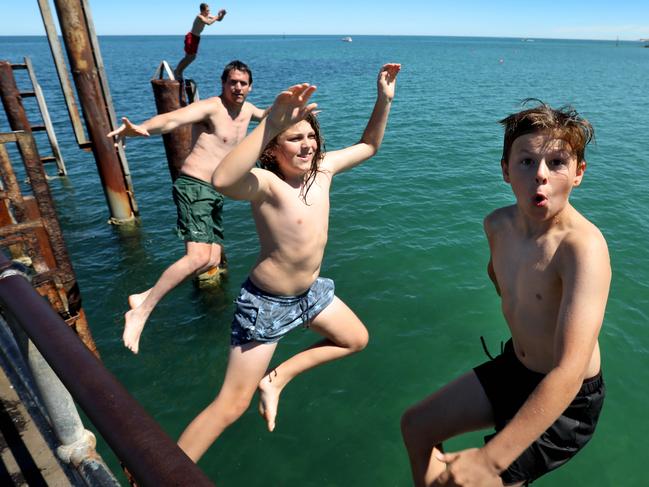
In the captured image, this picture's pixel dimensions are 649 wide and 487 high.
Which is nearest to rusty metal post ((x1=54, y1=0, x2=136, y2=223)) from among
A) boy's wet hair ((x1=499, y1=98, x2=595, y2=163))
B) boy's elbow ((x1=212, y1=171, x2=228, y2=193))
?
boy's elbow ((x1=212, y1=171, x2=228, y2=193))

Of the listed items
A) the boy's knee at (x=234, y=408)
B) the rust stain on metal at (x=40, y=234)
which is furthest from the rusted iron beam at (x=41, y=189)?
the boy's knee at (x=234, y=408)

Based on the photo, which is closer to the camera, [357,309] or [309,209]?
[309,209]

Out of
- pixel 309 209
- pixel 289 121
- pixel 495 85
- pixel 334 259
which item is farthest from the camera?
pixel 495 85

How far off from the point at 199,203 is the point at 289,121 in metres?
2.90

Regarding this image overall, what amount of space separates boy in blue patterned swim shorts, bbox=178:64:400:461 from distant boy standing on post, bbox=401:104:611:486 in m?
1.06

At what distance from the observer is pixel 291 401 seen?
4.89 m

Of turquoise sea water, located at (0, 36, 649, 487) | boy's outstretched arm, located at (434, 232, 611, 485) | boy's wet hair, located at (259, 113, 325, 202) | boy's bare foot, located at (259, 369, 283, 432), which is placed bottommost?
turquoise sea water, located at (0, 36, 649, 487)

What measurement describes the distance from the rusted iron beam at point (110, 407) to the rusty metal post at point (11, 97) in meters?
5.99

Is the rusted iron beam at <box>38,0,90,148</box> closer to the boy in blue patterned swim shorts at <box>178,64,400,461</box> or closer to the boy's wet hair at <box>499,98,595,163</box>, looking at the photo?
the boy in blue patterned swim shorts at <box>178,64,400,461</box>

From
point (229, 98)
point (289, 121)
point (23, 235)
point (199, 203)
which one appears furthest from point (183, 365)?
point (289, 121)

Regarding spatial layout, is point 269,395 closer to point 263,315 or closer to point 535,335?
point 263,315

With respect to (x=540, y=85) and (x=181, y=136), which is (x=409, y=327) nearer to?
(x=181, y=136)

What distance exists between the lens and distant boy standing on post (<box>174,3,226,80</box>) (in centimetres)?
651

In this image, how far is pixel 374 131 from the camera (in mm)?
3811
